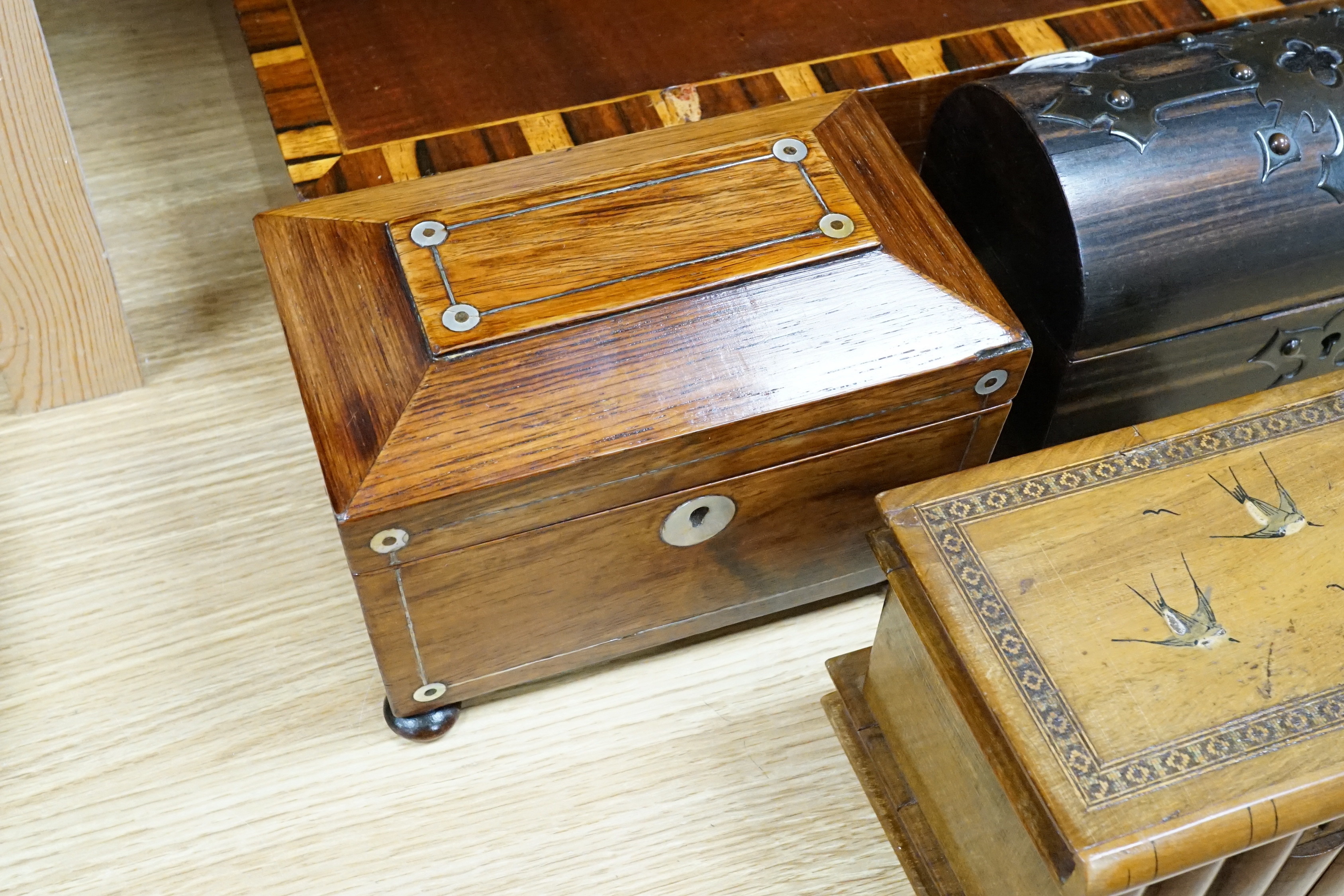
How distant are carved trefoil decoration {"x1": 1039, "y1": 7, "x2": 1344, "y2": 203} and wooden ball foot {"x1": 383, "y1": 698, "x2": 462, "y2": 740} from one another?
75 centimetres

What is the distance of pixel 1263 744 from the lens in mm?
890

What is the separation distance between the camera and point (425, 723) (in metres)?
1.21

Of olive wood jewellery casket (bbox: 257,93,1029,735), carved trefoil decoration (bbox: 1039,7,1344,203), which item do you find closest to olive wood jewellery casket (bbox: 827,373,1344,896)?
olive wood jewellery casket (bbox: 257,93,1029,735)

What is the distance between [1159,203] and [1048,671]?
1.44ft

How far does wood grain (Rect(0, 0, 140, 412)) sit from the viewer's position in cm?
A: 120

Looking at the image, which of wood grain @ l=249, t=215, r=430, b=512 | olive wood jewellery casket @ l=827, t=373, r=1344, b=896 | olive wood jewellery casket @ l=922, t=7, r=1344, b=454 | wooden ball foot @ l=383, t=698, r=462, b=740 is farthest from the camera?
wooden ball foot @ l=383, t=698, r=462, b=740

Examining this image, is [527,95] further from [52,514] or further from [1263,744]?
[1263,744]

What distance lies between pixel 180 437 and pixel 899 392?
2.68ft

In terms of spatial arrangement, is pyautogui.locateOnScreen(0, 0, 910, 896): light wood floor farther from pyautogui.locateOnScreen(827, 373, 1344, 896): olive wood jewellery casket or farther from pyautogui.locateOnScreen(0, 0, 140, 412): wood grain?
pyautogui.locateOnScreen(827, 373, 1344, 896): olive wood jewellery casket

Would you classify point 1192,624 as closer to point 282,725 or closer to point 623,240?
point 623,240

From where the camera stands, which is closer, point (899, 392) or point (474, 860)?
point (899, 392)

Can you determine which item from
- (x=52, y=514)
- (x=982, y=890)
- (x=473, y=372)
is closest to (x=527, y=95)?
(x=473, y=372)

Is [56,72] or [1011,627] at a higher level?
[1011,627]

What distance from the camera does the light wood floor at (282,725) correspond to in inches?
45.6
